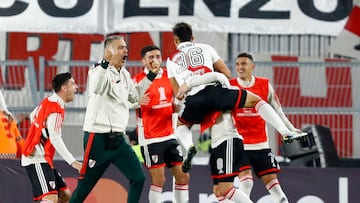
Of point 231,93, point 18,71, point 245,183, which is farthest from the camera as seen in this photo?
point 18,71

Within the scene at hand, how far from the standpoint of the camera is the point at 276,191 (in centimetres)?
1606

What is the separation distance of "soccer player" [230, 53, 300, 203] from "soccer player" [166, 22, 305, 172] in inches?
58.4

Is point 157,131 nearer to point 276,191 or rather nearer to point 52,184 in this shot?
point 276,191

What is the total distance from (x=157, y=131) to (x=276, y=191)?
1649 millimetres

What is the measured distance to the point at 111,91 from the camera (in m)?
14.7

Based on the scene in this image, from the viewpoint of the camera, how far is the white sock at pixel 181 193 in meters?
16.1

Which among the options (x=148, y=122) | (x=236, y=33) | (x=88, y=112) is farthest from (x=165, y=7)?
(x=88, y=112)

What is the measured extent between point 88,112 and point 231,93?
5.57 ft

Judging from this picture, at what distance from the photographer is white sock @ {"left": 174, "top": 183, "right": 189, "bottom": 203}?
52.8 ft

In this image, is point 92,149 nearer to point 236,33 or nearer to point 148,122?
point 148,122

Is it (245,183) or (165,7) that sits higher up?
(165,7)

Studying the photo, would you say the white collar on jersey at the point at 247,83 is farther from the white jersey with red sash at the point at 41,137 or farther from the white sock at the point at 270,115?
the white jersey with red sash at the point at 41,137

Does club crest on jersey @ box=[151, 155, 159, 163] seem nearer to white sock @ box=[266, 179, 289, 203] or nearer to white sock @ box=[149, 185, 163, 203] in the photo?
white sock @ box=[149, 185, 163, 203]

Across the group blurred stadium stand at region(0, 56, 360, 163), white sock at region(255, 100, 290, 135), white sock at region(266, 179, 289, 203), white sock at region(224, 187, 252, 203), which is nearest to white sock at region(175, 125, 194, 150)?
white sock at region(224, 187, 252, 203)
